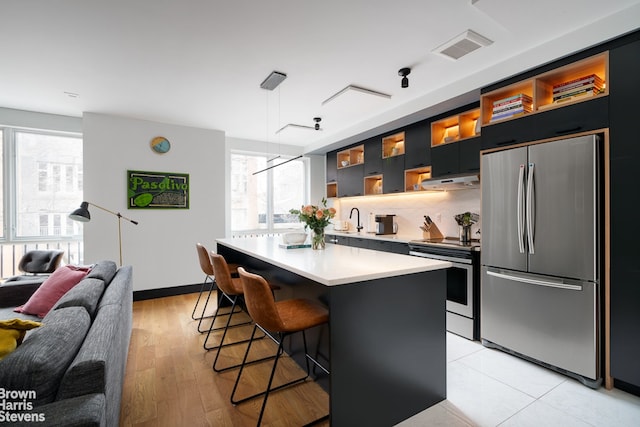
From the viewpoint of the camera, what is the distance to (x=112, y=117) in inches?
173

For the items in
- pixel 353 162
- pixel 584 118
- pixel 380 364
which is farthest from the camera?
pixel 353 162

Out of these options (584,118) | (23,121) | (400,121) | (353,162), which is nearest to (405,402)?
(584,118)

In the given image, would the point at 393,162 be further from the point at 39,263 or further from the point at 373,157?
the point at 39,263

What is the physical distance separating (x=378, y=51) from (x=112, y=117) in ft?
12.8

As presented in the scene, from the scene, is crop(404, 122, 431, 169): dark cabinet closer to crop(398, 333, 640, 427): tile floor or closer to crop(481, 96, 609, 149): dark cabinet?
crop(481, 96, 609, 149): dark cabinet

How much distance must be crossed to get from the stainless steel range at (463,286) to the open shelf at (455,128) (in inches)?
50.8

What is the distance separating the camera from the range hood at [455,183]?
3.37 meters

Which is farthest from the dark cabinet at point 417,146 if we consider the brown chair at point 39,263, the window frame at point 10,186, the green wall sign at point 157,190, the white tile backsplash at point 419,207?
the window frame at point 10,186

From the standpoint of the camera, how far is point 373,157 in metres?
5.06

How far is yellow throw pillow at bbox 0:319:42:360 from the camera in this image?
1242 millimetres

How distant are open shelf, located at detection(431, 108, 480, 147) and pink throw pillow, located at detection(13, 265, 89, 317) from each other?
13.5 feet

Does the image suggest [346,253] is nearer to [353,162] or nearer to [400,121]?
[400,121]

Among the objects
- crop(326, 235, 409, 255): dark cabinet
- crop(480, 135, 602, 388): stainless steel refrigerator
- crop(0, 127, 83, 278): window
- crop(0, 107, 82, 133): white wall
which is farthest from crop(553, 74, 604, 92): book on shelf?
crop(0, 127, 83, 278): window

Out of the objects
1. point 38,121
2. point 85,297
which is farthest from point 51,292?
point 38,121
